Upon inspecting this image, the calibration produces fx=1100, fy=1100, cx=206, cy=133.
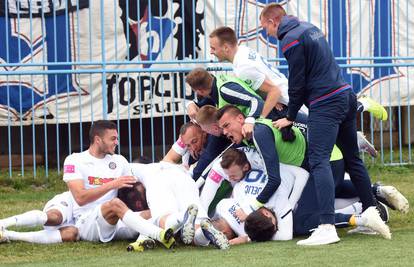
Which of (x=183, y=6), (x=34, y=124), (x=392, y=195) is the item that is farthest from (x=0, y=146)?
(x=392, y=195)

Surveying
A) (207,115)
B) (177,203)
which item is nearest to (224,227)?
(177,203)

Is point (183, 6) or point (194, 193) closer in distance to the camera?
point (194, 193)

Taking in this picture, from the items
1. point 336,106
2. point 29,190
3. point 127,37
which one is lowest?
point 29,190

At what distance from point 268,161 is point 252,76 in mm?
996

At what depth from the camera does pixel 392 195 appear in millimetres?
9227

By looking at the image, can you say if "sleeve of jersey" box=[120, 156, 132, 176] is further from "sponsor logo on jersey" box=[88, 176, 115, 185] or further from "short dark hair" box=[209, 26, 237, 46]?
"short dark hair" box=[209, 26, 237, 46]

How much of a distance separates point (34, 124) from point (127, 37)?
4.72ft

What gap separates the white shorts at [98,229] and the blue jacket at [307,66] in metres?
1.65

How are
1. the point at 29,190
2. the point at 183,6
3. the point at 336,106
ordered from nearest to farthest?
the point at 336,106 → the point at 29,190 → the point at 183,6

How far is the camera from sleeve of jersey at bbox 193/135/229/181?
30.4 feet

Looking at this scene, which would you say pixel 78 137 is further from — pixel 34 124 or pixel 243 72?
pixel 243 72

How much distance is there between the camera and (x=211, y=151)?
Result: 928 cm

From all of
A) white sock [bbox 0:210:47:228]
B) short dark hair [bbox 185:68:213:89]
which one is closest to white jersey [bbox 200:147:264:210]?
short dark hair [bbox 185:68:213:89]

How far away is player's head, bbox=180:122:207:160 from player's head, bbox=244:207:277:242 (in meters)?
1.29
